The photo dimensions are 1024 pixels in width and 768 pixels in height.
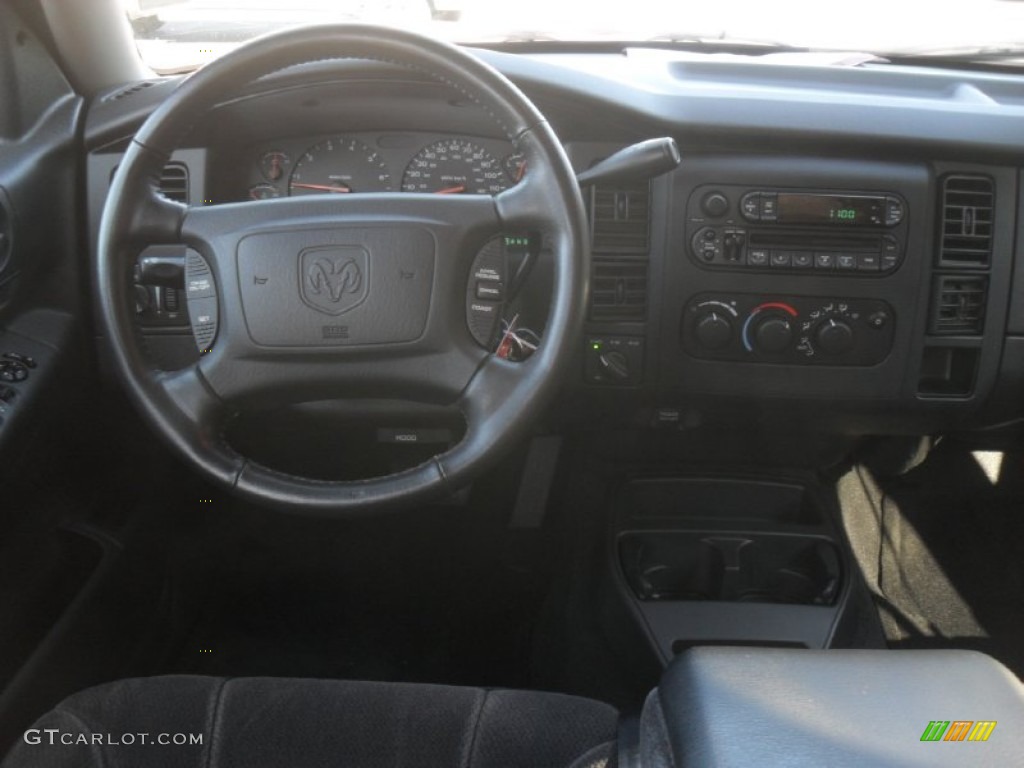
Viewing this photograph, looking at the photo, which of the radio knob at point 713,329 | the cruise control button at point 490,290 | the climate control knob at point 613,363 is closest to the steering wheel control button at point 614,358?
the climate control knob at point 613,363

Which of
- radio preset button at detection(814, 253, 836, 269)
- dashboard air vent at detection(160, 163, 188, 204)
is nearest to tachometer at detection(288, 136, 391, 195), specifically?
dashboard air vent at detection(160, 163, 188, 204)

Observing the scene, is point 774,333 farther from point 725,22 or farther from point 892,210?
point 725,22

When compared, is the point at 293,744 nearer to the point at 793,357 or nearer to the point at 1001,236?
the point at 793,357

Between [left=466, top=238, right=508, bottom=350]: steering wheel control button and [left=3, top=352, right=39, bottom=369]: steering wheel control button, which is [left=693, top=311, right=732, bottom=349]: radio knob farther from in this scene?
[left=3, top=352, right=39, bottom=369]: steering wheel control button

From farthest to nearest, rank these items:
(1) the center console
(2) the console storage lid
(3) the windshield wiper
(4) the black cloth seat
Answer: (3) the windshield wiper → (1) the center console → (4) the black cloth seat → (2) the console storage lid

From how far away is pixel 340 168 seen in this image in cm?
174

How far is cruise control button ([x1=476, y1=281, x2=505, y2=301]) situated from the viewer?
58.2 inches

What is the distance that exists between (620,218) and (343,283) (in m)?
0.53

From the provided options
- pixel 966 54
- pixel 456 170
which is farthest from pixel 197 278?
pixel 966 54

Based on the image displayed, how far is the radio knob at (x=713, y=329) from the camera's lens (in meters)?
1.75

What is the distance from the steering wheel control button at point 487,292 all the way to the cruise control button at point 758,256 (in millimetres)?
453

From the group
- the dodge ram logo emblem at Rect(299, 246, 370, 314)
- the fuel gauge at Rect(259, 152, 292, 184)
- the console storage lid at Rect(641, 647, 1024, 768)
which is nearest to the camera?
the console storage lid at Rect(641, 647, 1024, 768)

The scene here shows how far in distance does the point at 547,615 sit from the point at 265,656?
0.59 m

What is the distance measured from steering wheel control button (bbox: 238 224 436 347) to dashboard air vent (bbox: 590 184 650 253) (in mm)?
404
